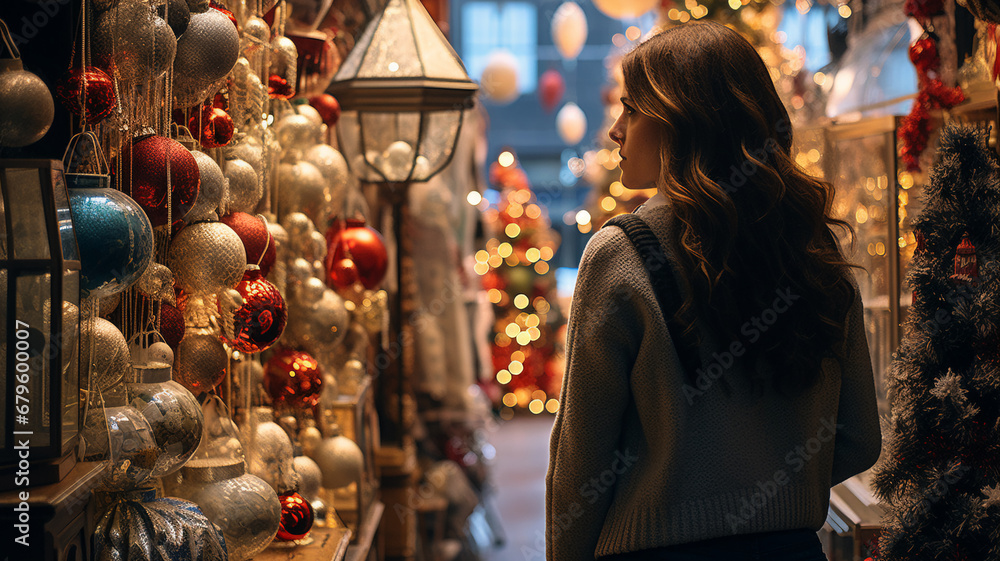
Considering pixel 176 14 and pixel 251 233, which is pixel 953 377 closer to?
pixel 251 233

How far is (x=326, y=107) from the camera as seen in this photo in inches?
91.4

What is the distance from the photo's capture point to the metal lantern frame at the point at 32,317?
94 centimetres

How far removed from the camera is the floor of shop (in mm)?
5238

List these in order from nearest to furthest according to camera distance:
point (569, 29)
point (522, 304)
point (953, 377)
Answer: point (953, 377)
point (569, 29)
point (522, 304)

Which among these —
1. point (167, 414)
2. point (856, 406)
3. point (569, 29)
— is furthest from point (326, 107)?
point (569, 29)

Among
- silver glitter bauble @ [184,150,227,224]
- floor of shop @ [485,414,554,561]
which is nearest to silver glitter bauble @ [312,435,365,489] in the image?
silver glitter bauble @ [184,150,227,224]

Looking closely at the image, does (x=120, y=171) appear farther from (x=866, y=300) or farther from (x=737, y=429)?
(x=866, y=300)

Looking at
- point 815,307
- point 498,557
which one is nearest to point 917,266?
point 815,307

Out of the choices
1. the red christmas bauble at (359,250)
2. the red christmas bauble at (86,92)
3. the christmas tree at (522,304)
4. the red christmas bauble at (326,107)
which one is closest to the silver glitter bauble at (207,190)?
the red christmas bauble at (86,92)

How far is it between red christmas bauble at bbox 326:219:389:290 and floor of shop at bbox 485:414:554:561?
234 centimetres

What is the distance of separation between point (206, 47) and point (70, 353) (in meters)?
0.59

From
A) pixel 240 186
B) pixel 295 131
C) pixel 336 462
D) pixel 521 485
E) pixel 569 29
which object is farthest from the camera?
pixel 569 29

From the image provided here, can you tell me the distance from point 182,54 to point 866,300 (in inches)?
87.0

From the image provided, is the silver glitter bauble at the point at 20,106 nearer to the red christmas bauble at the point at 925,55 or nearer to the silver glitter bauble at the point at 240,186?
the silver glitter bauble at the point at 240,186
